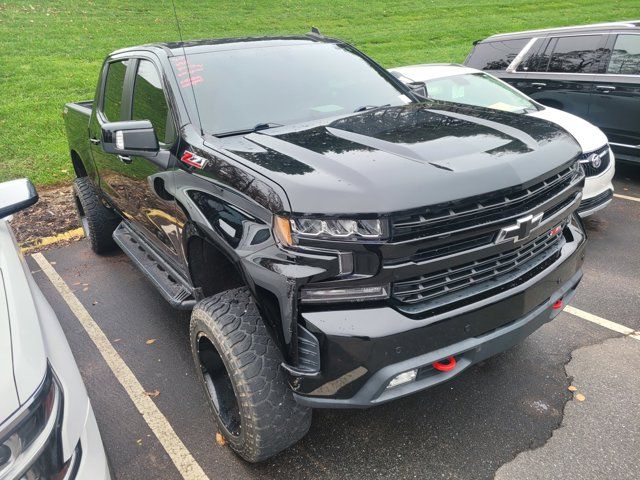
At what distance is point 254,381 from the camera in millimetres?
2322

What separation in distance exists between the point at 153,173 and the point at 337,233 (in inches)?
64.1

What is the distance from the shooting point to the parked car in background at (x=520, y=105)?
16.3ft

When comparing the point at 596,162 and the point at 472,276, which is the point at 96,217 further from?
the point at 596,162

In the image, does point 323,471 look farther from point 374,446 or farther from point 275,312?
point 275,312

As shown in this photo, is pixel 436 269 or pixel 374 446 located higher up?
pixel 436 269

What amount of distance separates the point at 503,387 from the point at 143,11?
19965 millimetres

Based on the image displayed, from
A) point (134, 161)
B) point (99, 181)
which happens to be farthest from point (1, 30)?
point (134, 161)

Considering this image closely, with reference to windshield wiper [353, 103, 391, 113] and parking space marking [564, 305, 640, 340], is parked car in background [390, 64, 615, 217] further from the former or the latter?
windshield wiper [353, 103, 391, 113]

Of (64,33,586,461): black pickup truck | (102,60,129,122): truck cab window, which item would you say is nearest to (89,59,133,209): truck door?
(102,60,129,122): truck cab window

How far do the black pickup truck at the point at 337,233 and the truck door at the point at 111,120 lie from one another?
74 cm

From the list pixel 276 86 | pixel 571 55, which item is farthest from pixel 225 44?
pixel 571 55

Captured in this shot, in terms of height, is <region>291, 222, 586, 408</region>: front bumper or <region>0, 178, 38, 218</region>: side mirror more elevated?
<region>0, 178, 38, 218</region>: side mirror

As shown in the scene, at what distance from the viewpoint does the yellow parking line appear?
18.6 ft

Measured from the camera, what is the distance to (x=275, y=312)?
2.17 m
